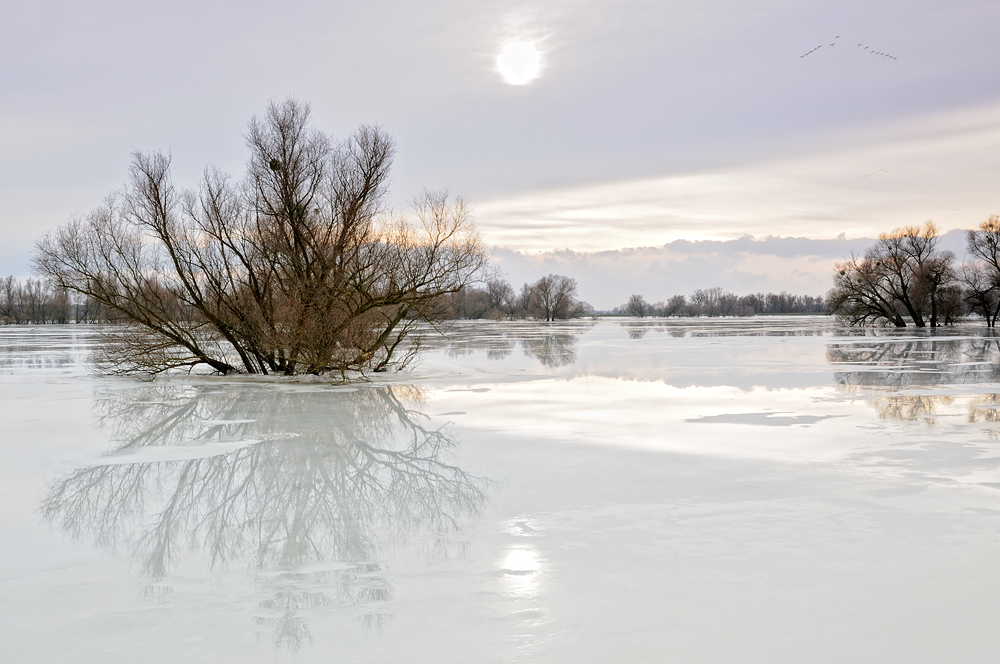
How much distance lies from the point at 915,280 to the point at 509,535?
68.8 meters

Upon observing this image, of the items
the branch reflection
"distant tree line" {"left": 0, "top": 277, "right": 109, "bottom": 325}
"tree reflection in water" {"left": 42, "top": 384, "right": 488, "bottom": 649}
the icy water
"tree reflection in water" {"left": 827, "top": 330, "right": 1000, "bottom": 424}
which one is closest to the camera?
the icy water

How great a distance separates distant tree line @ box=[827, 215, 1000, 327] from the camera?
61938 millimetres

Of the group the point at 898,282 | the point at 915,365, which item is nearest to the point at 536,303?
→ the point at 898,282

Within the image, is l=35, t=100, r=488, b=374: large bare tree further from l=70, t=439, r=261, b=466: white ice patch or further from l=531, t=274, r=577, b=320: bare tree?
l=531, t=274, r=577, b=320: bare tree

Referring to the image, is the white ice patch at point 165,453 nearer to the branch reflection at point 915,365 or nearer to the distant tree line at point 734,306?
the branch reflection at point 915,365

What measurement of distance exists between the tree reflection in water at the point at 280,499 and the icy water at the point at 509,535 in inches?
1.5

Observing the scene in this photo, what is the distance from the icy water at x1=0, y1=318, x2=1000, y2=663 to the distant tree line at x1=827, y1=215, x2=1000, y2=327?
54655mm

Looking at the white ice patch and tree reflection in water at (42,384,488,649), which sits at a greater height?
the white ice patch

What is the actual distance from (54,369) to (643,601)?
24.9 meters

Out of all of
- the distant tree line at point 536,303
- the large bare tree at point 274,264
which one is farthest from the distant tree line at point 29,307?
the large bare tree at point 274,264

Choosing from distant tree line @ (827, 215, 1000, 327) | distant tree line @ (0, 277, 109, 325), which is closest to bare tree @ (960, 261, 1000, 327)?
distant tree line @ (827, 215, 1000, 327)

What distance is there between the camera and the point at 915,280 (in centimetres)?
6369

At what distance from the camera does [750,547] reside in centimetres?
555

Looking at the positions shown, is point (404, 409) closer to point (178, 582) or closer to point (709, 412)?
point (709, 412)
